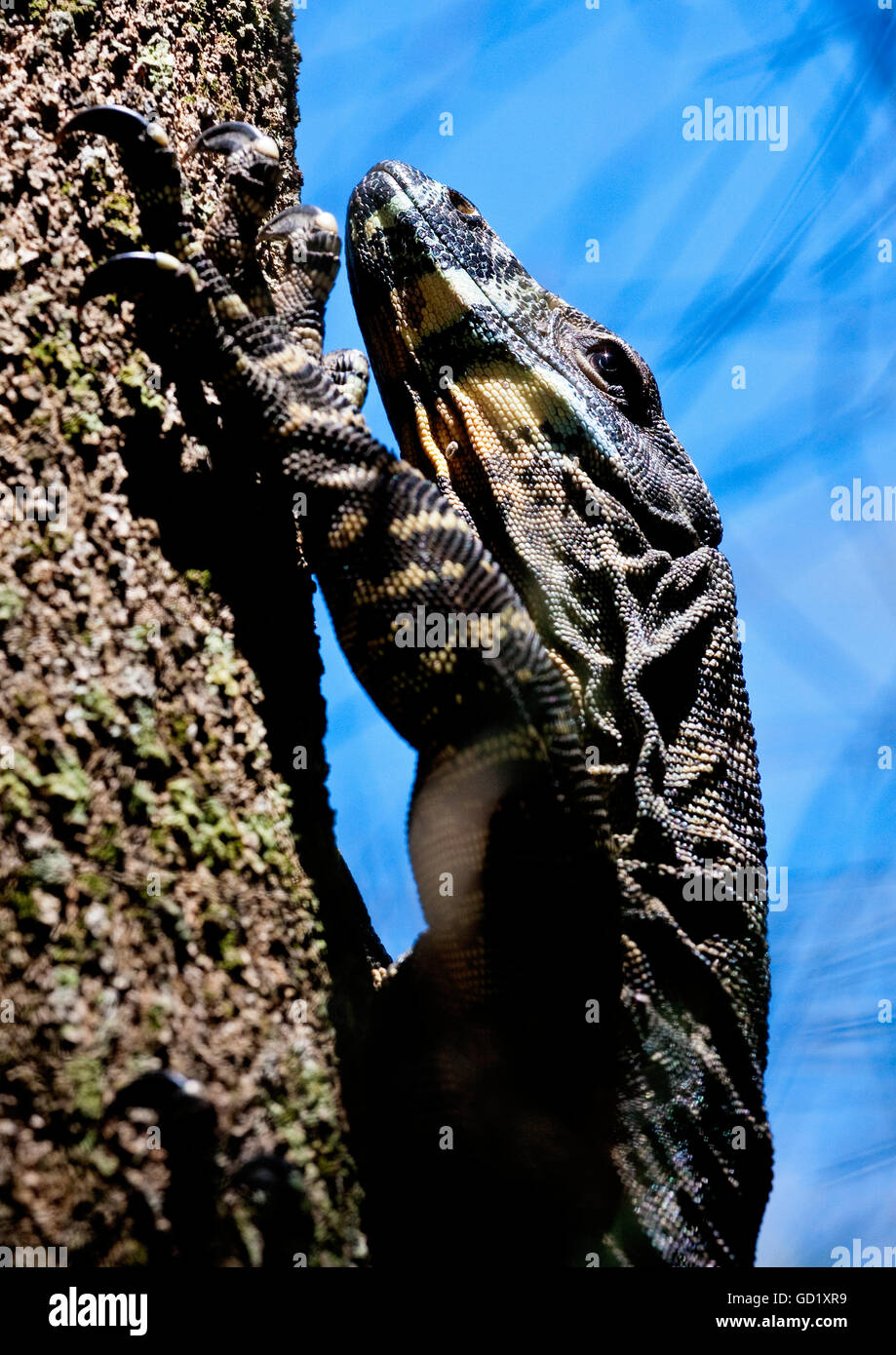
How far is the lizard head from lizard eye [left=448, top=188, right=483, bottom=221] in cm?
11

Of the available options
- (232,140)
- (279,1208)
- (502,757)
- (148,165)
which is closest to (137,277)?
(148,165)

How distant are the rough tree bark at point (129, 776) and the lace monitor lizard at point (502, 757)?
163 mm

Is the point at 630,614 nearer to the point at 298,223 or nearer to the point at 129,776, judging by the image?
the point at 298,223

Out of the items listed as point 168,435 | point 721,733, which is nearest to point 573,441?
point 721,733

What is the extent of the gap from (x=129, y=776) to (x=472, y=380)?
2068 mm

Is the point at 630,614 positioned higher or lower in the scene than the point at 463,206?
lower

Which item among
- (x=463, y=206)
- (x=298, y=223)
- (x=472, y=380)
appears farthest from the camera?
(x=463, y=206)

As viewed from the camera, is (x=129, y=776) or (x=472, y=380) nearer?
(x=129, y=776)

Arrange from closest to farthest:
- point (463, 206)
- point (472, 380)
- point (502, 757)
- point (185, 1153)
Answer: point (185, 1153) → point (502, 757) → point (472, 380) → point (463, 206)

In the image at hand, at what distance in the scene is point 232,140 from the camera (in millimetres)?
2566

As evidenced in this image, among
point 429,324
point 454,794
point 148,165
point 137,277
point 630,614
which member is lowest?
point 454,794

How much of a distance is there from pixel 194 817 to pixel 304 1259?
83cm

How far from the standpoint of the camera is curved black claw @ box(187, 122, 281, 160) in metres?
2.52

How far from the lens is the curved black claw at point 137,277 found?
2117 millimetres
